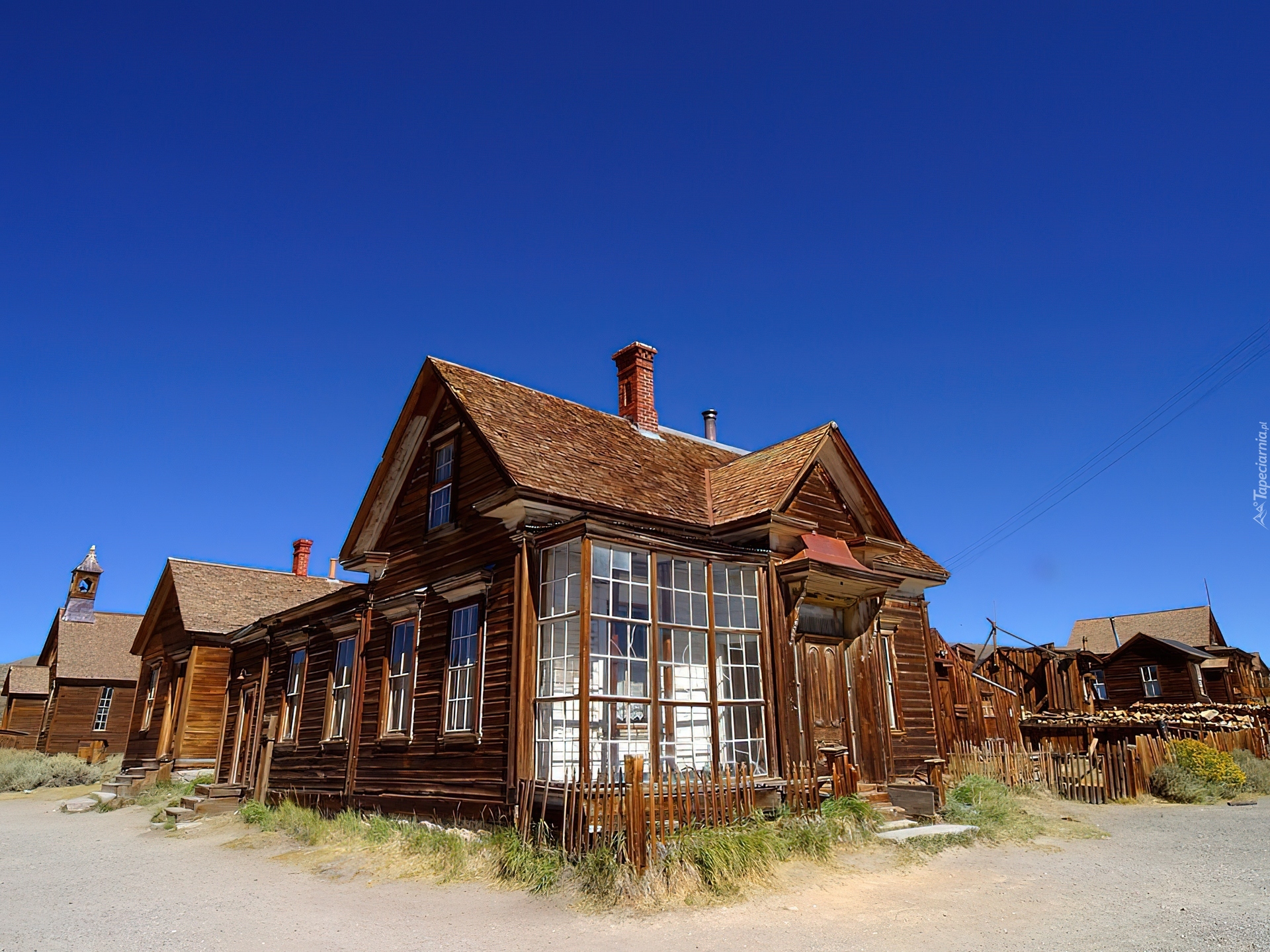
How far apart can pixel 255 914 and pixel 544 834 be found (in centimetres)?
314

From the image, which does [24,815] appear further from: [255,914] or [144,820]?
[255,914]

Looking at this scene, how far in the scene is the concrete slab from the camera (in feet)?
36.7

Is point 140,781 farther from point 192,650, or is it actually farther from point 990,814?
point 990,814

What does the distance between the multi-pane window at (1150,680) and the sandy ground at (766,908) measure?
1090 inches

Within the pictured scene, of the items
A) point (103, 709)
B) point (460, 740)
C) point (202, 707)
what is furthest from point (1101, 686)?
point (103, 709)

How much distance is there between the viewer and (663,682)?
12.1 metres

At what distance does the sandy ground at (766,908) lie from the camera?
7.30 meters

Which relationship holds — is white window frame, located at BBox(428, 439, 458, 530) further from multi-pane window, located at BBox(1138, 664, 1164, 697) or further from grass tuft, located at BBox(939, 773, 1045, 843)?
multi-pane window, located at BBox(1138, 664, 1164, 697)

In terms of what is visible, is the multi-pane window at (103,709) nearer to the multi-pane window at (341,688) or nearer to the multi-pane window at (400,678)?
the multi-pane window at (341,688)

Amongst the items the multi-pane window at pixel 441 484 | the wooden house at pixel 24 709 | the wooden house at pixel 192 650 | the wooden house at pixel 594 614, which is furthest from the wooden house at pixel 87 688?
the multi-pane window at pixel 441 484

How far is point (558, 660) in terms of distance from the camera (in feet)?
37.7

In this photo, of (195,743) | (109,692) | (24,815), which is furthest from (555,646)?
(109,692)

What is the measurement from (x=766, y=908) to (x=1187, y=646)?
3812 cm

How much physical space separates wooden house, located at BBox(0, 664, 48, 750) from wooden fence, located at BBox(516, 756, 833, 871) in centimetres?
3611
